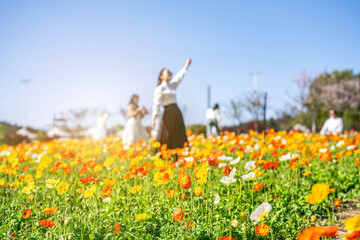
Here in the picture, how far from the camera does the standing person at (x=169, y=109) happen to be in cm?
657

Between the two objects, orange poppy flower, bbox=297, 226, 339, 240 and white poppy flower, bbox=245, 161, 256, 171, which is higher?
orange poppy flower, bbox=297, 226, 339, 240

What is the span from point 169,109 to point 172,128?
16.0 inches

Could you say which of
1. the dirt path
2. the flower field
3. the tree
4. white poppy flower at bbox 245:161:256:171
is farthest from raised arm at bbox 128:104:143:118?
the tree

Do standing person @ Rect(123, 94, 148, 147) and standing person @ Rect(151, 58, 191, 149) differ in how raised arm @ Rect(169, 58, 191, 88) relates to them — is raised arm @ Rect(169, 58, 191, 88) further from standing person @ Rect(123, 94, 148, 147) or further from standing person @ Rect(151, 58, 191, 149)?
standing person @ Rect(123, 94, 148, 147)

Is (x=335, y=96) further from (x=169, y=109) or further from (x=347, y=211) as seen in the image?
(x=347, y=211)

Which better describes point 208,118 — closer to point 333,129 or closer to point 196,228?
point 333,129

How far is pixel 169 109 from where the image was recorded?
6.73 metres

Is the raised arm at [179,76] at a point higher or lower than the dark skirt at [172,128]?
higher

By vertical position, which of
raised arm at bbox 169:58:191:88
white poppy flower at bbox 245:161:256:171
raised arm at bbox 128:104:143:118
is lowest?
white poppy flower at bbox 245:161:256:171

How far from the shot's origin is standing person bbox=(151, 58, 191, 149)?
6570 mm

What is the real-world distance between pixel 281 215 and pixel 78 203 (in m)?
2.29

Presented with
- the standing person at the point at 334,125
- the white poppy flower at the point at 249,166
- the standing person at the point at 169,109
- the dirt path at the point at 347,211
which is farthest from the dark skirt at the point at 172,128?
the standing person at the point at 334,125

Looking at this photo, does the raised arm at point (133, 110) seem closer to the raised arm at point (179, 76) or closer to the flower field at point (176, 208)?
the raised arm at point (179, 76)

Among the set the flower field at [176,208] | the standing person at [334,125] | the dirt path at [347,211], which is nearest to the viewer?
the flower field at [176,208]
